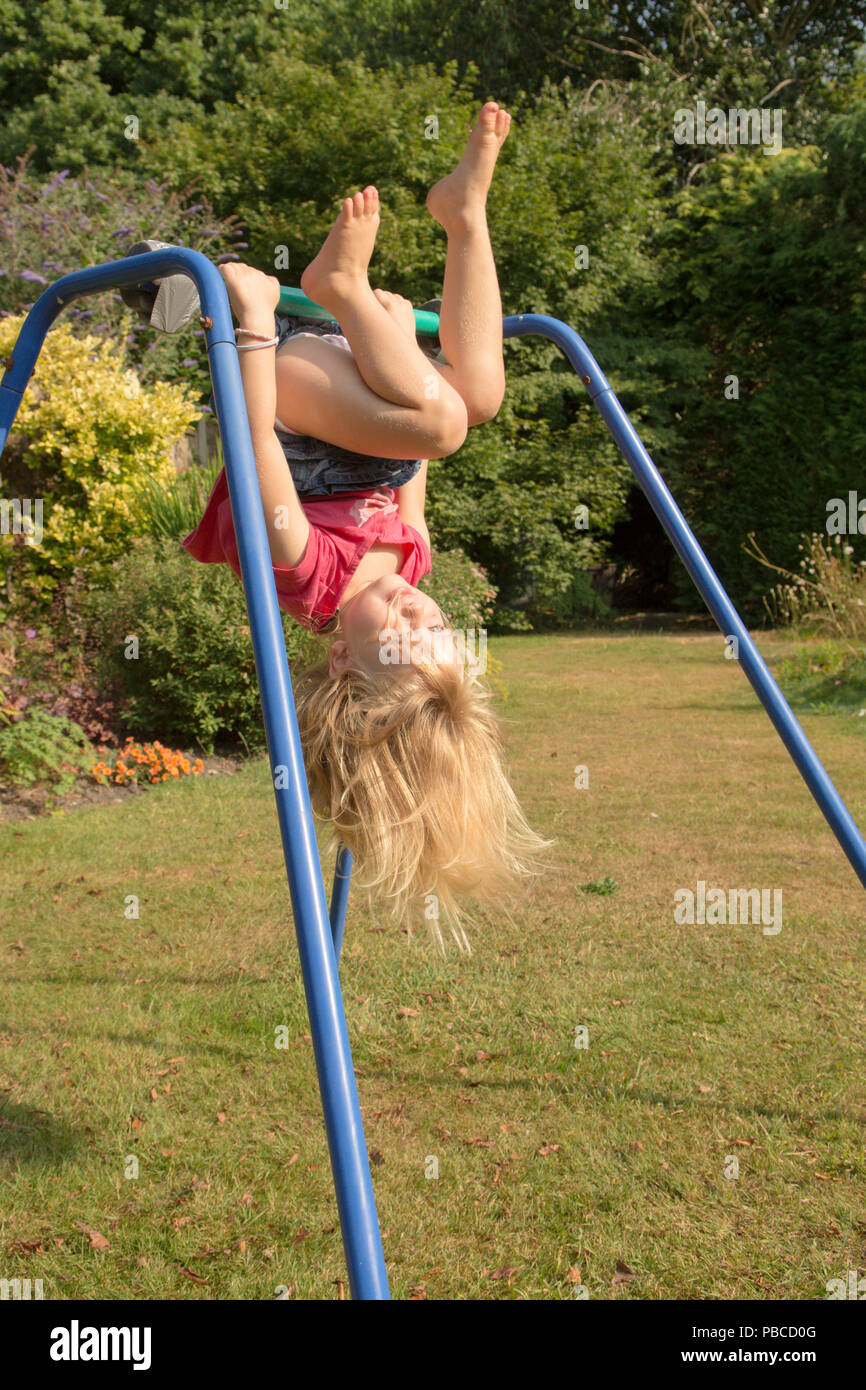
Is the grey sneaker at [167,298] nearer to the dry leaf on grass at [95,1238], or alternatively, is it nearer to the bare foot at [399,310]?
the bare foot at [399,310]

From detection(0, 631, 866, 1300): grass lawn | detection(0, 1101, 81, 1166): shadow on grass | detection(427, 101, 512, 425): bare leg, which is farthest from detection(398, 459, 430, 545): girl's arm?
detection(0, 1101, 81, 1166): shadow on grass

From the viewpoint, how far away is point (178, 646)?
22.2 feet

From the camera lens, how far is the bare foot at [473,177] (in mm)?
2262

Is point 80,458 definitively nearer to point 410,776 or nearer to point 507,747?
point 507,747

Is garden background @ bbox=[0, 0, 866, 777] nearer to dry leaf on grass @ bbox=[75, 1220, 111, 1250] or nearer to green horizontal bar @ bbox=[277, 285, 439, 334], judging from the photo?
dry leaf on grass @ bbox=[75, 1220, 111, 1250]

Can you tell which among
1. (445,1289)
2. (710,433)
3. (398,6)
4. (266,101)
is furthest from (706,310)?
(445,1289)

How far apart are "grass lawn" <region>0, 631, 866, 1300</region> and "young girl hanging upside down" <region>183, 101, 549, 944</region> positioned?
963mm

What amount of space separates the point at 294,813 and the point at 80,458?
6446mm

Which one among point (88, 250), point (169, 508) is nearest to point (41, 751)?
point (169, 508)

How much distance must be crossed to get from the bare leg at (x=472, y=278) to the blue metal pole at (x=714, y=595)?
617 mm

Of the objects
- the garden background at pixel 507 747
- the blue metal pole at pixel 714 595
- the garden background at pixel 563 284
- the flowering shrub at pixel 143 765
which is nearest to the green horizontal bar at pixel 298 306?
the blue metal pole at pixel 714 595

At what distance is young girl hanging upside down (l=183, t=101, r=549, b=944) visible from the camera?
2.05 m

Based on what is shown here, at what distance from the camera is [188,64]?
62.0ft
